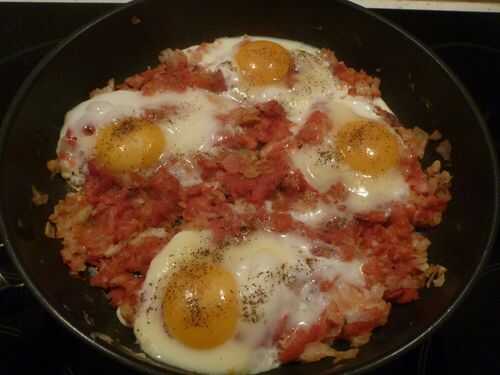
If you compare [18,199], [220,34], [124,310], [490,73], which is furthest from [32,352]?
[490,73]

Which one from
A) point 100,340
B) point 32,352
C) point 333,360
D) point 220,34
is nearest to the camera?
point 100,340

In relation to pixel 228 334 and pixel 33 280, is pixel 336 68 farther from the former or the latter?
pixel 33 280

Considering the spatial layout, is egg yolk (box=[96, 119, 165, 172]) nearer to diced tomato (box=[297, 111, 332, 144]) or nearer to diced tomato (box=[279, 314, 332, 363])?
diced tomato (box=[297, 111, 332, 144])

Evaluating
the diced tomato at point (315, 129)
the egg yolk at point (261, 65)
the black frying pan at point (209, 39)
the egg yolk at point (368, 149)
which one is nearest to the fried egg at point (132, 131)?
the black frying pan at point (209, 39)

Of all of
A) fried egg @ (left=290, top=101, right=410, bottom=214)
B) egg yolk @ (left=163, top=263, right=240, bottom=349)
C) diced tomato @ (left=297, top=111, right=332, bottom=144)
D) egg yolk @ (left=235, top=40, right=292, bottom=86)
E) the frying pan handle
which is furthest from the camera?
egg yolk @ (left=235, top=40, right=292, bottom=86)

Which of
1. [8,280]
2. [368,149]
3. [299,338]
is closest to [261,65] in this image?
[368,149]

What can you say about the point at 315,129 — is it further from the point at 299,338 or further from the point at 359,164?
the point at 299,338

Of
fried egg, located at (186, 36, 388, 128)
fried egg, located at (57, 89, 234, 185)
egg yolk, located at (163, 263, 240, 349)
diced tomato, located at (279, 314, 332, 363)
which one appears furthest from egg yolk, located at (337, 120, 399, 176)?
egg yolk, located at (163, 263, 240, 349)

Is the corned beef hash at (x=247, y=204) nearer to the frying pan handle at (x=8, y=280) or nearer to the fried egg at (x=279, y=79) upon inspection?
the fried egg at (x=279, y=79)
